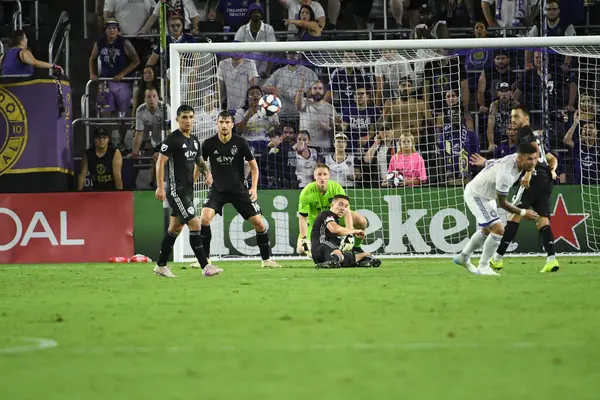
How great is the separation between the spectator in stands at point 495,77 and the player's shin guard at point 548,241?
667 cm

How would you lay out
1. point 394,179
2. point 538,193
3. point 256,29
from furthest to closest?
point 256,29 < point 394,179 < point 538,193

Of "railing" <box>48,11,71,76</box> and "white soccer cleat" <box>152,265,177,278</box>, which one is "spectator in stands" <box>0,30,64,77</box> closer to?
"railing" <box>48,11,71,76</box>

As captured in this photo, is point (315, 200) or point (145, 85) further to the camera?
point (145, 85)

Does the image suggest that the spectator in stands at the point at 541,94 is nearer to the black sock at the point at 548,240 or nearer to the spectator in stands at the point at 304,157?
the spectator in stands at the point at 304,157

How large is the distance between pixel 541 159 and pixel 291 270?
3.64 metres

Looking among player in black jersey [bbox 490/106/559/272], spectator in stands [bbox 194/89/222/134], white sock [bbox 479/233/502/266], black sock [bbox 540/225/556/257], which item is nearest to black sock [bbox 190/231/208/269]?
white sock [bbox 479/233/502/266]

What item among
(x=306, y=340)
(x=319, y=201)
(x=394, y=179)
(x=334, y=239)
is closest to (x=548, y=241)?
(x=334, y=239)

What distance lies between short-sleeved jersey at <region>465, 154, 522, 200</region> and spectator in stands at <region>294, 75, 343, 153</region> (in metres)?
6.84

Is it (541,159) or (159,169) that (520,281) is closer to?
(541,159)

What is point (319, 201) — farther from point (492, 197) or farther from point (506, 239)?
point (492, 197)

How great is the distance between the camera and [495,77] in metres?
20.4

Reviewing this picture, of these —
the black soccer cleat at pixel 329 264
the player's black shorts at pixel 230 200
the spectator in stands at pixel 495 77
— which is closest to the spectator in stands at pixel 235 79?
the spectator in stands at pixel 495 77

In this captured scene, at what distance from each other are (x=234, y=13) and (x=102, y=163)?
178 inches

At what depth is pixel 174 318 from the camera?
25.8 ft
